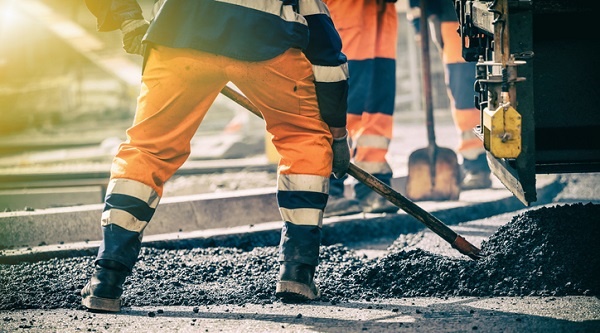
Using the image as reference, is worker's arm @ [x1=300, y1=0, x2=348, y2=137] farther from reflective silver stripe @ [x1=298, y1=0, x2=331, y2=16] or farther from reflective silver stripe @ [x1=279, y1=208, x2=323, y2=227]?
reflective silver stripe @ [x1=279, y1=208, x2=323, y2=227]

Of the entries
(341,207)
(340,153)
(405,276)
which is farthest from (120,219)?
(341,207)

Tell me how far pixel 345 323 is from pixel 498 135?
35.8 inches

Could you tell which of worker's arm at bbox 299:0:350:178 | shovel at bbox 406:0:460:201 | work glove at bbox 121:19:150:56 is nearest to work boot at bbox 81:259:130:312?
work glove at bbox 121:19:150:56

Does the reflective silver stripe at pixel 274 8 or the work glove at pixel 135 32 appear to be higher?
the reflective silver stripe at pixel 274 8

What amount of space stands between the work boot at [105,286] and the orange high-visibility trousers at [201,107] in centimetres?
35

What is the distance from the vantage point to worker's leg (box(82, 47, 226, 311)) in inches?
135

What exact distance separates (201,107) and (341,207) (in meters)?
2.10

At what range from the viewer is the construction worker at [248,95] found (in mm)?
3426

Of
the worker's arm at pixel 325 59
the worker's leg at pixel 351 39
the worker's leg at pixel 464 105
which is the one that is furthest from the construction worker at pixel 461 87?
the worker's arm at pixel 325 59

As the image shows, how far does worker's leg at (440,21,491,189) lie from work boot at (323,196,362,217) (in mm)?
1241

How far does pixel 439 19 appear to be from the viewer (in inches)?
248

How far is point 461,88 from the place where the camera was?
20.5 feet

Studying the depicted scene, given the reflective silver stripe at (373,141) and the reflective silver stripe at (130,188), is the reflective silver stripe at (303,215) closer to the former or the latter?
the reflective silver stripe at (130,188)

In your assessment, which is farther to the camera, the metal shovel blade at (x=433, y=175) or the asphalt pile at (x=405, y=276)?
the metal shovel blade at (x=433, y=175)
